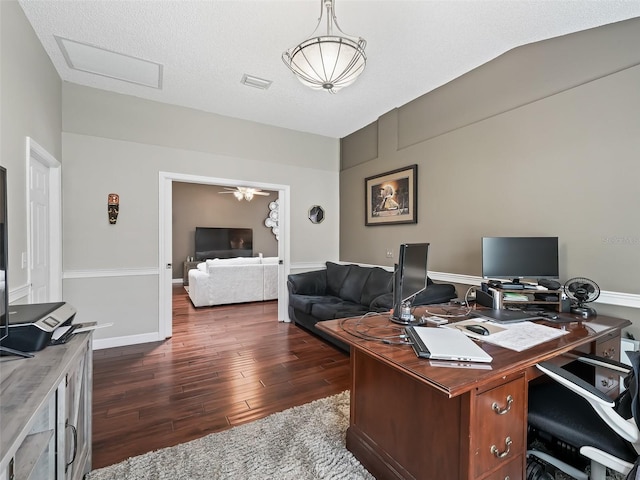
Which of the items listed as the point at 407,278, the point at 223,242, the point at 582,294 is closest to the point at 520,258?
the point at 582,294

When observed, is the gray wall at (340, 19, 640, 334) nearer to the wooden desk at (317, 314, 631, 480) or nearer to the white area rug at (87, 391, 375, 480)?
the wooden desk at (317, 314, 631, 480)

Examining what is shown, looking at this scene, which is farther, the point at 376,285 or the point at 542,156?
the point at 376,285

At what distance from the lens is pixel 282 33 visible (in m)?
2.51

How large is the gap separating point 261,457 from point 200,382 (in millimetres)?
1171

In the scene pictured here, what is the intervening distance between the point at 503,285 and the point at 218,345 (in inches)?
121

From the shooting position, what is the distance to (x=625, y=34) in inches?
84.0

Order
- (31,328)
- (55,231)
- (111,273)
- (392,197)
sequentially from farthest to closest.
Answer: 1. (392,197)
2. (111,273)
3. (55,231)
4. (31,328)

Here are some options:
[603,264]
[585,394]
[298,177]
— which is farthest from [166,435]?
[298,177]

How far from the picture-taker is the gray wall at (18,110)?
6.52ft

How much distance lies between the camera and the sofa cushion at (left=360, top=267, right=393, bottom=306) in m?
3.74

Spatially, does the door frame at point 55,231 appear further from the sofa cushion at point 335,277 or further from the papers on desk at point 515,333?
the papers on desk at point 515,333

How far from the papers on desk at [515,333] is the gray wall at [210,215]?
786 centimetres

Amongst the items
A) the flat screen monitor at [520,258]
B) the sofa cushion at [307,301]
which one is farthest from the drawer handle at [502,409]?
the sofa cushion at [307,301]

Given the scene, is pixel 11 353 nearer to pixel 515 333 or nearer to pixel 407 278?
pixel 407 278
